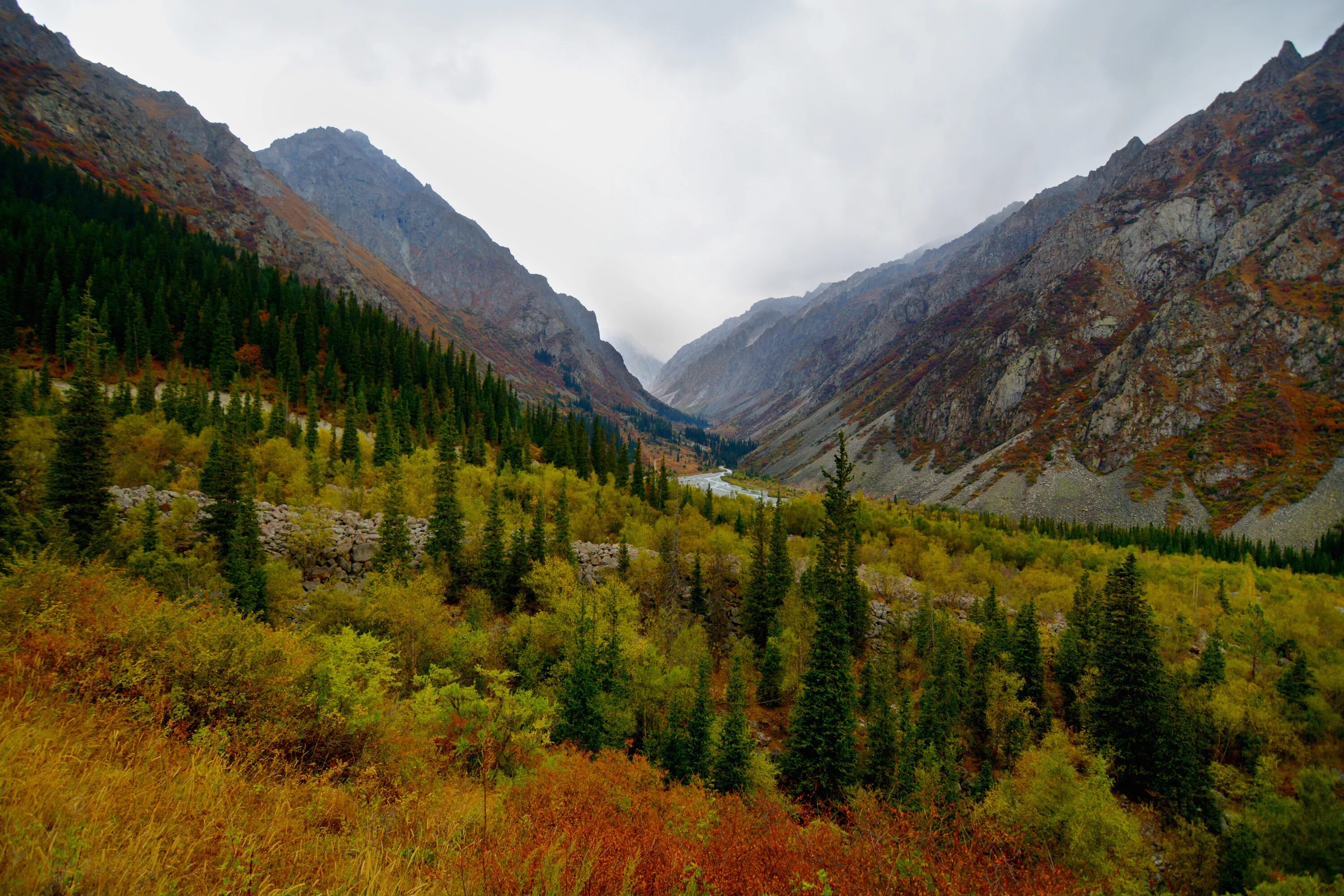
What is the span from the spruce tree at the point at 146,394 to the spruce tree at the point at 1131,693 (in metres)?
81.5

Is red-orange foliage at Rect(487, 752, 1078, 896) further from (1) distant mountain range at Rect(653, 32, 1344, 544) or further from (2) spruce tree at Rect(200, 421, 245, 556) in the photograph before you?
(1) distant mountain range at Rect(653, 32, 1344, 544)

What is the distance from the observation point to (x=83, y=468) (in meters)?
28.0

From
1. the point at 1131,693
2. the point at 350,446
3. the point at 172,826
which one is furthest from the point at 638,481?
the point at 172,826

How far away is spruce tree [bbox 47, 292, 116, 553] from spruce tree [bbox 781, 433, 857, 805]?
37581 mm

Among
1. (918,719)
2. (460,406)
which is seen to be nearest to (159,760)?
(918,719)

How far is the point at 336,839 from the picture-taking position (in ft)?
23.6

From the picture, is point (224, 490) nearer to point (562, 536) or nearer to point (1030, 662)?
point (562, 536)

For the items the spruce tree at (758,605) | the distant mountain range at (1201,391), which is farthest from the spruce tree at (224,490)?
the distant mountain range at (1201,391)

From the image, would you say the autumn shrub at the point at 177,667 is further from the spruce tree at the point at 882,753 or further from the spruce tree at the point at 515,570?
the spruce tree at the point at 515,570

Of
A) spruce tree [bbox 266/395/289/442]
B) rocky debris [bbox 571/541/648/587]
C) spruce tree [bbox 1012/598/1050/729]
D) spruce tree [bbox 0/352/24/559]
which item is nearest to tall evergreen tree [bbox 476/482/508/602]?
rocky debris [bbox 571/541/648/587]

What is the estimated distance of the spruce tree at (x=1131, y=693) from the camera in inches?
1380

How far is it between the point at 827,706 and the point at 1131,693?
24.8 metres

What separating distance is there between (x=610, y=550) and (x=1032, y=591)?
2060 inches

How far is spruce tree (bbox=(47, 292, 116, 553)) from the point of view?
89.6 feet
